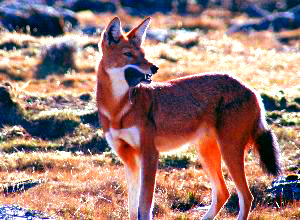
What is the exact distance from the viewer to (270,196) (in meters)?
9.28

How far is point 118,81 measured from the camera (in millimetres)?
7664

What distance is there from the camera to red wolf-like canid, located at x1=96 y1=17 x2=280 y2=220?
7.61m

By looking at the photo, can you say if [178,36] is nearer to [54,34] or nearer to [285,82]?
[54,34]

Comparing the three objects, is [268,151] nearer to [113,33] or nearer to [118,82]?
[118,82]

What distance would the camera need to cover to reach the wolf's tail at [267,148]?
327 inches

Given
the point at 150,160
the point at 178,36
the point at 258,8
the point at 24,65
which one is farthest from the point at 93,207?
the point at 258,8

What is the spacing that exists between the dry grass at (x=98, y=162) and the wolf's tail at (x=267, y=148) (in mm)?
584

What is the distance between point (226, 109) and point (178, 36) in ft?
71.8

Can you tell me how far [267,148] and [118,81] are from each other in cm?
213

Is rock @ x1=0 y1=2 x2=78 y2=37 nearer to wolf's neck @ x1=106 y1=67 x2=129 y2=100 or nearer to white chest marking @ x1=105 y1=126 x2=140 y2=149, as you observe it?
wolf's neck @ x1=106 y1=67 x2=129 y2=100


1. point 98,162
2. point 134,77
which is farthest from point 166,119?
point 98,162

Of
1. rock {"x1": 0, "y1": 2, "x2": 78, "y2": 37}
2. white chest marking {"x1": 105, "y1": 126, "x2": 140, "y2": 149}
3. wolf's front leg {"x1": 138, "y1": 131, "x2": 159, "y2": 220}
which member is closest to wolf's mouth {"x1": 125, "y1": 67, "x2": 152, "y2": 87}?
white chest marking {"x1": 105, "y1": 126, "x2": 140, "y2": 149}

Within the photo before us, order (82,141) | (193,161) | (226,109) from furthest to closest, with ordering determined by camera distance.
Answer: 1. (82,141)
2. (193,161)
3. (226,109)

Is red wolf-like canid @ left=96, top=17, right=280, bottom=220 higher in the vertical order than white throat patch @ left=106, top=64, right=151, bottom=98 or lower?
lower
